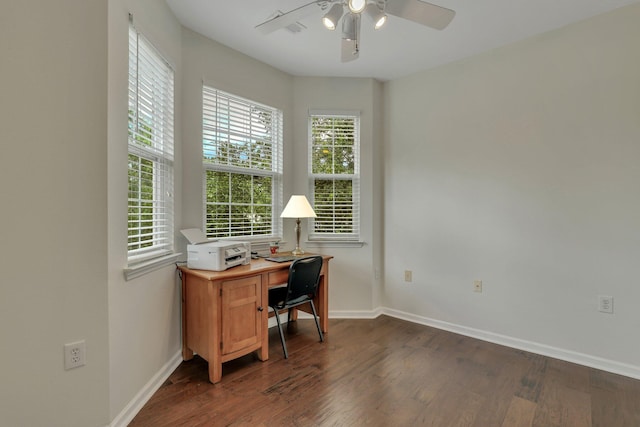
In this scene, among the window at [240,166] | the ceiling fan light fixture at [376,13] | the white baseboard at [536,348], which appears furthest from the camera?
the window at [240,166]

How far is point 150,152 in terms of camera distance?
2.07m

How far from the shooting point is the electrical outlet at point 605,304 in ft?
7.55

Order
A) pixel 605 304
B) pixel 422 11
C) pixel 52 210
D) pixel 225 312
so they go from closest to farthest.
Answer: pixel 52 210, pixel 422 11, pixel 225 312, pixel 605 304

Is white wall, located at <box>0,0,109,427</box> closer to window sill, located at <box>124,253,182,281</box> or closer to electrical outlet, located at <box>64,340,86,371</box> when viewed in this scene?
electrical outlet, located at <box>64,340,86,371</box>

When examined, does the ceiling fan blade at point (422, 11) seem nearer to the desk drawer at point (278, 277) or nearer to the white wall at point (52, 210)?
the white wall at point (52, 210)

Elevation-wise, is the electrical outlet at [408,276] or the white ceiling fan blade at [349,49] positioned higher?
the white ceiling fan blade at [349,49]

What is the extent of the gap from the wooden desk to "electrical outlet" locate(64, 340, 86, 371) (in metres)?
0.73

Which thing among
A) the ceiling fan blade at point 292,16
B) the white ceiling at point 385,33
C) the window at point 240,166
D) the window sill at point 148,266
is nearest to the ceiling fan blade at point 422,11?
the ceiling fan blade at point 292,16

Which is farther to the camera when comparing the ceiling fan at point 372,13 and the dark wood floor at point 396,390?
the dark wood floor at point 396,390

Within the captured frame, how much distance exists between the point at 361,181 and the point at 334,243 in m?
0.74

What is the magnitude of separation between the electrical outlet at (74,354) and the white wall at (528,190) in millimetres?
2768

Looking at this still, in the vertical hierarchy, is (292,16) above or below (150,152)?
above

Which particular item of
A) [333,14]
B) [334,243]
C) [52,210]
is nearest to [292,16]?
[333,14]

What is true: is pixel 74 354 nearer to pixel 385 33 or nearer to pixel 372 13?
pixel 372 13
